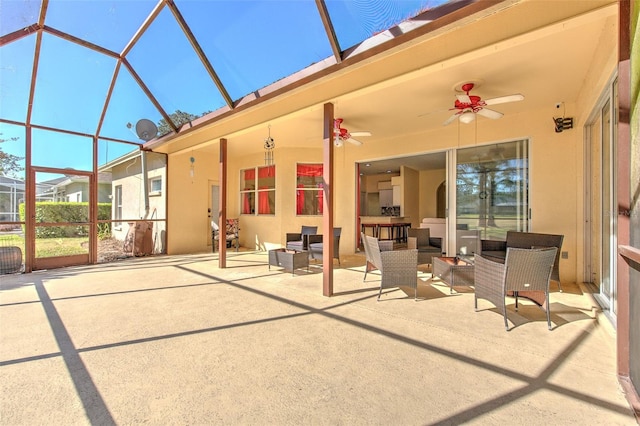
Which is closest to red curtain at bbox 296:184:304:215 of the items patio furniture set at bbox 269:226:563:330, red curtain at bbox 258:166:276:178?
red curtain at bbox 258:166:276:178

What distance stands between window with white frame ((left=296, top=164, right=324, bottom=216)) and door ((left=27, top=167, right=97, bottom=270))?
493cm

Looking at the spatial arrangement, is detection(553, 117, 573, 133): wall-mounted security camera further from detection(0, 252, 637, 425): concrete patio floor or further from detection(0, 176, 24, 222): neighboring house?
detection(0, 176, 24, 222): neighboring house

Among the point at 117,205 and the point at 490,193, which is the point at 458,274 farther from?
the point at 117,205

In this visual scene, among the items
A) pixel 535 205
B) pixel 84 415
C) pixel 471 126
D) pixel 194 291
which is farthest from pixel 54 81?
pixel 535 205

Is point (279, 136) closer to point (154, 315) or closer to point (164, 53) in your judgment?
point (164, 53)

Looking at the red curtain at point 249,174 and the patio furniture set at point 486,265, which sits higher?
the red curtain at point 249,174

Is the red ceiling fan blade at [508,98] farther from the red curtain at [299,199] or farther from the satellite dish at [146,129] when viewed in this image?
the satellite dish at [146,129]

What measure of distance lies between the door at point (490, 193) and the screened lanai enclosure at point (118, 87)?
383 centimetres

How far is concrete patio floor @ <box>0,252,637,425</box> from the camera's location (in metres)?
1.78

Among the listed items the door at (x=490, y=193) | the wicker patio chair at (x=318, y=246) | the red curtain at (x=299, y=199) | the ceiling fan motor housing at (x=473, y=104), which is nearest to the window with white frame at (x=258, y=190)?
the red curtain at (x=299, y=199)

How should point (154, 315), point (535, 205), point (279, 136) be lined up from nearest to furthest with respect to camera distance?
point (154, 315), point (535, 205), point (279, 136)

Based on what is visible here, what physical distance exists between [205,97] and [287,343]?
4862 millimetres

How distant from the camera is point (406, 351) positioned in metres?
2.53

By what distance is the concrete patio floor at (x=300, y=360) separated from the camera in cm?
178
